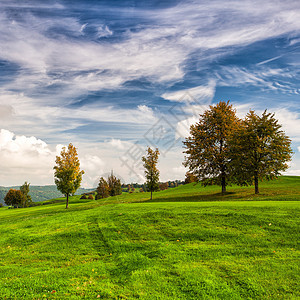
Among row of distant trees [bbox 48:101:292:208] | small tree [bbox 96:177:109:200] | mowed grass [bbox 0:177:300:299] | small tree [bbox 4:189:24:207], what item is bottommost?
small tree [bbox 4:189:24:207]

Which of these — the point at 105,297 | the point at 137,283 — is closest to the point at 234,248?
the point at 137,283

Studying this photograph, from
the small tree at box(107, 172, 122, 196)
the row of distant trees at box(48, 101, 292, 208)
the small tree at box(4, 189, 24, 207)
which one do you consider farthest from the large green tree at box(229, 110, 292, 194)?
the small tree at box(4, 189, 24, 207)

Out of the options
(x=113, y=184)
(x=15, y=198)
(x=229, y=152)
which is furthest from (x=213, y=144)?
(x=15, y=198)

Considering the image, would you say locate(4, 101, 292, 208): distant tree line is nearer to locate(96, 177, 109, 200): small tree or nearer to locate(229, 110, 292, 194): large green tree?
locate(229, 110, 292, 194): large green tree

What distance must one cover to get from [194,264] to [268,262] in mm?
2839

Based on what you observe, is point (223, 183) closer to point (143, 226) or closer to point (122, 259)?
point (143, 226)

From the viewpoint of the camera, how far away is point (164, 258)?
9375 mm

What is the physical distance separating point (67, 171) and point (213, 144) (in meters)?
25.0

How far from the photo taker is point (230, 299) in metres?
6.45

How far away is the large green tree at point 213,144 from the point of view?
1389 inches

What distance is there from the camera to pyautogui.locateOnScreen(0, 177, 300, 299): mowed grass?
7047mm

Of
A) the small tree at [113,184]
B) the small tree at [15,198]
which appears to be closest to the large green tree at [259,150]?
the small tree at [113,184]

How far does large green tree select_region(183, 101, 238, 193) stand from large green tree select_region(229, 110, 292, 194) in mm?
1942

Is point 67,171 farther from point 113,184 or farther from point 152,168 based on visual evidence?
point 113,184
